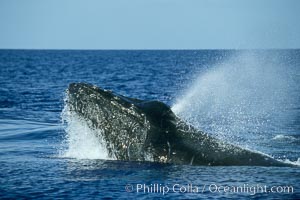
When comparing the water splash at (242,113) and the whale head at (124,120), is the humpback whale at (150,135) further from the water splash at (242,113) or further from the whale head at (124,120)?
the water splash at (242,113)

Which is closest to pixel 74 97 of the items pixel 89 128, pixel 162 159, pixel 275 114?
pixel 89 128

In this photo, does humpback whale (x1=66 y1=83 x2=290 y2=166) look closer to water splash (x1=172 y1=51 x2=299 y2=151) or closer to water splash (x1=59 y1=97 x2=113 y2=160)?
water splash (x1=59 y1=97 x2=113 y2=160)

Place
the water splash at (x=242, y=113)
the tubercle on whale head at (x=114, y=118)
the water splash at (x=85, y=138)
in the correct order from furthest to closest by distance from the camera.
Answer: the water splash at (x=242, y=113) → the water splash at (x=85, y=138) → the tubercle on whale head at (x=114, y=118)

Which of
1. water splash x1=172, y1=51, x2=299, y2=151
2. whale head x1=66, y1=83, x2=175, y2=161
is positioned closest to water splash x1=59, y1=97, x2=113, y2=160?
whale head x1=66, y1=83, x2=175, y2=161

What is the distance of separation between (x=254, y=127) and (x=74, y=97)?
10079 millimetres

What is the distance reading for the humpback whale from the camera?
11430 millimetres

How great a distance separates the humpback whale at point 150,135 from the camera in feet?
37.5

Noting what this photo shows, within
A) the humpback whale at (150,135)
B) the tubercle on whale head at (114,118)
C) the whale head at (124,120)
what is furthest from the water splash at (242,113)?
the tubercle on whale head at (114,118)

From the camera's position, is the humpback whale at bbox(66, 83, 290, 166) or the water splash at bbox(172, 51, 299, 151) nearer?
the humpback whale at bbox(66, 83, 290, 166)

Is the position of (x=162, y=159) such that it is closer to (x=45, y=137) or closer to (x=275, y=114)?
(x=45, y=137)

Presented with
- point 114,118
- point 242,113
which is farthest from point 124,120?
point 242,113

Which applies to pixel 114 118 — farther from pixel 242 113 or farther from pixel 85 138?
pixel 242 113

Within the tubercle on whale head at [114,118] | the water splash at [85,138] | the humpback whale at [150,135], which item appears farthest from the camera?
the water splash at [85,138]

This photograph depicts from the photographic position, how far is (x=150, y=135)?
11414 millimetres
